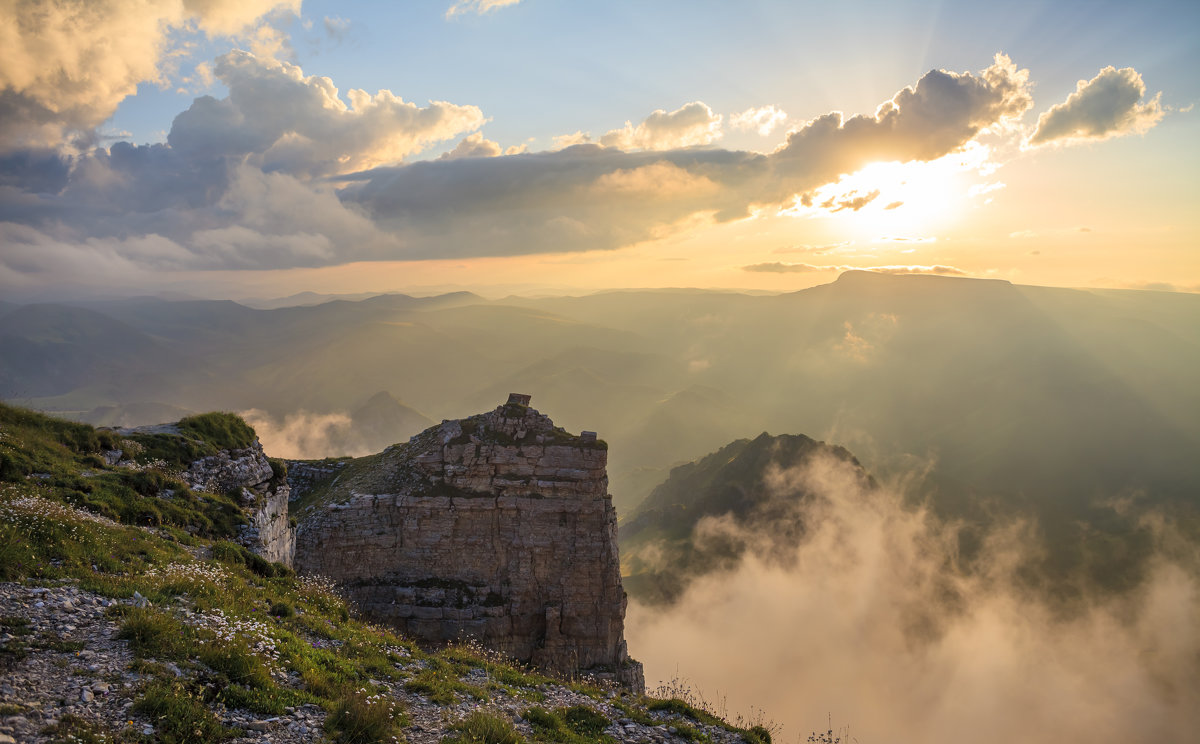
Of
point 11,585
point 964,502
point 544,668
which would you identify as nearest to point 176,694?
point 11,585

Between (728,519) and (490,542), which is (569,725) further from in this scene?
(728,519)

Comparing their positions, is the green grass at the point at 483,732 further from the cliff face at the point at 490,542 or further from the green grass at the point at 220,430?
the cliff face at the point at 490,542

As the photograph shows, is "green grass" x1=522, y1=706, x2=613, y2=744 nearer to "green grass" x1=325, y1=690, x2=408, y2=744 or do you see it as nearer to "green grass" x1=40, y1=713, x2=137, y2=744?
"green grass" x1=325, y1=690, x2=408, y2=744

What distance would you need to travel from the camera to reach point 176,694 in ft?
31.1

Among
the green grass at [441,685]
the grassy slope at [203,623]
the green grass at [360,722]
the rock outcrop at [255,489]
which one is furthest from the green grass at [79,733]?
the rock outcrop at [255,489]

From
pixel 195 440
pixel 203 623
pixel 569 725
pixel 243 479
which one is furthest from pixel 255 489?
pixel 569 725

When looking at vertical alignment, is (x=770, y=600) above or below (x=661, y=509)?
below

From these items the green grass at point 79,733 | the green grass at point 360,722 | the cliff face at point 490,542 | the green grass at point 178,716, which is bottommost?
the cliff face at point 490,542

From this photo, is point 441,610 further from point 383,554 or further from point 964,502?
point 964,502

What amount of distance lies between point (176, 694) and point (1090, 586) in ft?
662

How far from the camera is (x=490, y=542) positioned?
3716 cm

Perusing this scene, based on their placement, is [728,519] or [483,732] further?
[728,519]

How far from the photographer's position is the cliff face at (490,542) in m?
35.2

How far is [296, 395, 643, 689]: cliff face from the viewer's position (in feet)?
115
